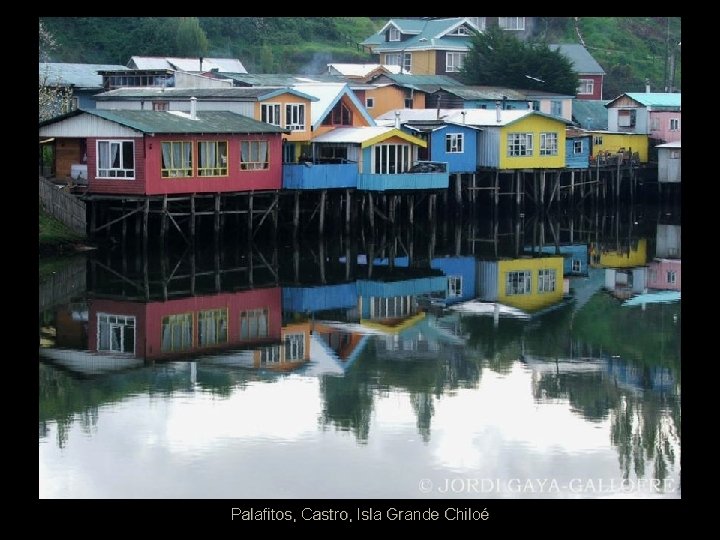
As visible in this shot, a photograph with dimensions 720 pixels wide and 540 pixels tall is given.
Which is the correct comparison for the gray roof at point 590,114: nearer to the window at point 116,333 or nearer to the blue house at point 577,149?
the blue house at point 577,149

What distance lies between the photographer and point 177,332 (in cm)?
3133

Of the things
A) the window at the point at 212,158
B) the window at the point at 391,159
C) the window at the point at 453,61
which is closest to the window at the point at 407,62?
the window at the point at 453,61

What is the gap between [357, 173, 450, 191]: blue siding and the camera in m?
50.7

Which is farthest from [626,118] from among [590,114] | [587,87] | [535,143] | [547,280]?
[547,280]

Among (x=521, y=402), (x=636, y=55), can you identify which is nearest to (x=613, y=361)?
(x=521, y=402)

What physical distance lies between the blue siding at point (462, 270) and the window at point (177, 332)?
723 centimetres

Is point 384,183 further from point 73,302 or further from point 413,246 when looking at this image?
point 73,302

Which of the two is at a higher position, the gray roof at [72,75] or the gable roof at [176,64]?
the gable roof at [176,64]

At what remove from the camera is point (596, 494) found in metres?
19.2

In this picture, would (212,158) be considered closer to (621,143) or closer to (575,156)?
(575,156)

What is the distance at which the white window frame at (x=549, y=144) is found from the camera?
61.4 m

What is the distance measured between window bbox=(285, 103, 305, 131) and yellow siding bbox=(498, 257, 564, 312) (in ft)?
33.2

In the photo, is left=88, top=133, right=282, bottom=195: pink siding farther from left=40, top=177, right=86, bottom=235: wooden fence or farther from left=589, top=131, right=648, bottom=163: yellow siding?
left=589, top=131, right=648, bottom=163: yellow siding

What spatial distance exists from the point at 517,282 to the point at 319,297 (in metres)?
6.58
